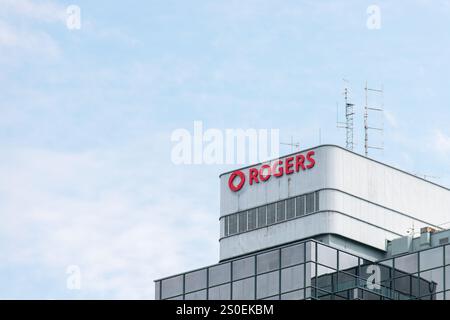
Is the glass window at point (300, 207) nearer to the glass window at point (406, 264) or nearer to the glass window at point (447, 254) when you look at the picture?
the glass window at point (406, 264)

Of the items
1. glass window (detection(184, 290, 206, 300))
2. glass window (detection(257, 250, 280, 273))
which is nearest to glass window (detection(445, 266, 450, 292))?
glass window (detection(257, 250, 280, 273))

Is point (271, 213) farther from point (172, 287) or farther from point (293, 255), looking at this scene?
point (293, 255)

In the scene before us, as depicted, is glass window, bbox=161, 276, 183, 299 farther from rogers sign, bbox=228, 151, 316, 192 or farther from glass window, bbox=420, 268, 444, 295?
glass window, bbox=420, 268, 444, 295

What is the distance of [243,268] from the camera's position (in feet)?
363

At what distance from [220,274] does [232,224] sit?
11129mm

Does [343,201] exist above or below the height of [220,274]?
above

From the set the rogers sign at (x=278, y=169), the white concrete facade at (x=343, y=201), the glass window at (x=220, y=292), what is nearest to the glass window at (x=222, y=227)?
the white concrete facade at (x=343, y=201)

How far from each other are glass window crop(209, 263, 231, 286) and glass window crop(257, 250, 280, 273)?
3.00 meters

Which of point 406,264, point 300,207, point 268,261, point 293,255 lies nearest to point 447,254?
point 406,264

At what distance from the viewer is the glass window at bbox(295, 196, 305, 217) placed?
118188mm

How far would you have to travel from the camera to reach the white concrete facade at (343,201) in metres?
117
